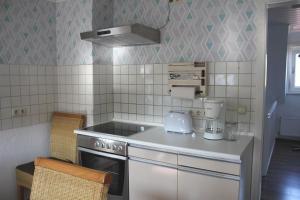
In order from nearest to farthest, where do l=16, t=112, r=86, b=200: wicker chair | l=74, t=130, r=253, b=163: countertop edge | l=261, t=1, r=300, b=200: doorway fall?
1. l=74, t=130, r=253, b=163: countertop edge
2. l=16, t=112, r=86, b=200: wicker chair
3. l=261, t=1, r=300, b=200: doorway

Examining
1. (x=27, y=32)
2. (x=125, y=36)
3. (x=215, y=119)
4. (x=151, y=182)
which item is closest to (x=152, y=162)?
(x=151, y=182)

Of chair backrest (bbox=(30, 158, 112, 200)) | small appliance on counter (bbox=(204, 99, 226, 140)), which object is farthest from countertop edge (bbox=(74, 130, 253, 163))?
chair backrest (bbox=(30, 158, 112, 200))

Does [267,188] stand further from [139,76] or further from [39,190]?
[39,190]

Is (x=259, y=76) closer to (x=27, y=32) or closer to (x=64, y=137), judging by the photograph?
(x=64, y=137)

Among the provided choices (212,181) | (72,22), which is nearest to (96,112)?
(72,22)

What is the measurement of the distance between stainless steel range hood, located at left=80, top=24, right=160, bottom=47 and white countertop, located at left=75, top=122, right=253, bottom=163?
886mm

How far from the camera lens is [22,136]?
250 centimetres

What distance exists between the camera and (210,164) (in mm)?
1668

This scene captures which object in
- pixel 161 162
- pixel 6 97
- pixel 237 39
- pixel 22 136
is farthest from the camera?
pixel 22 136

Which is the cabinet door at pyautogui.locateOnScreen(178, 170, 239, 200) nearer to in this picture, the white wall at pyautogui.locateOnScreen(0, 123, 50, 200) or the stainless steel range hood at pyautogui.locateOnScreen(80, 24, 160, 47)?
the stainless steel range hood at pyautogui.locateOnScreen(80, 24, 160, 47)

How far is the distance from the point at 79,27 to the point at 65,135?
45.7 inches

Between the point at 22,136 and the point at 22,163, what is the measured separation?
0.28m

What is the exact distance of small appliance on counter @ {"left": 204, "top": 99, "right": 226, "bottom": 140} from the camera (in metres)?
1.98

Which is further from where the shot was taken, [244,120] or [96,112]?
[96,112]
